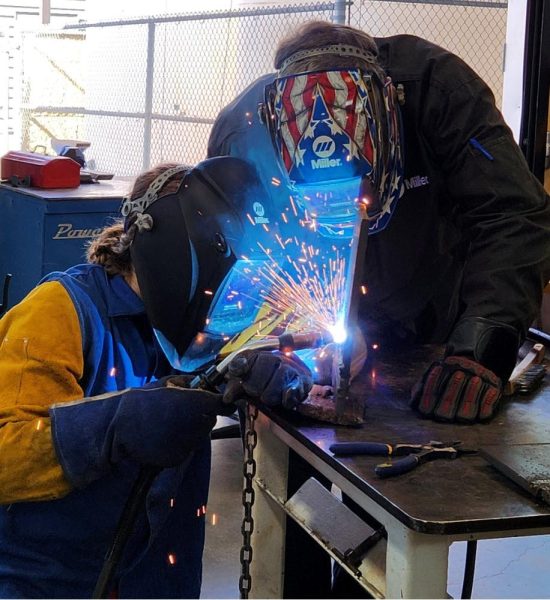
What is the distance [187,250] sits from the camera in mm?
1719

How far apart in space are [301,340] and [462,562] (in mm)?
1825

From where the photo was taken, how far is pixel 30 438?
161 cm

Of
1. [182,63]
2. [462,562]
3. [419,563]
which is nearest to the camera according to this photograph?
[419,563]

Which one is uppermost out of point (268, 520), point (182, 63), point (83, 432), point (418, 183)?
point (182, 63)

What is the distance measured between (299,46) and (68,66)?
288 inches

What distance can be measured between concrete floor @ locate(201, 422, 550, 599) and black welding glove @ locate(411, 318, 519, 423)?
147cm

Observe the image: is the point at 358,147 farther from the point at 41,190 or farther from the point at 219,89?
the point at 219,89

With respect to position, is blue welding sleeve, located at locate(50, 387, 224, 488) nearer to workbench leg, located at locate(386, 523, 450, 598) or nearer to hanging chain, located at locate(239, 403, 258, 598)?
hanging chain, located at locate(239, 403, 258, 598)

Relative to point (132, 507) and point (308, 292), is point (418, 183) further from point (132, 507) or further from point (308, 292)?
point (132, 507)

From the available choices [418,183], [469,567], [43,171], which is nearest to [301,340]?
[418,183]

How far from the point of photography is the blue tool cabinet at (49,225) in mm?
4406

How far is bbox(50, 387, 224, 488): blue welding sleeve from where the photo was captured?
1568 millimetres

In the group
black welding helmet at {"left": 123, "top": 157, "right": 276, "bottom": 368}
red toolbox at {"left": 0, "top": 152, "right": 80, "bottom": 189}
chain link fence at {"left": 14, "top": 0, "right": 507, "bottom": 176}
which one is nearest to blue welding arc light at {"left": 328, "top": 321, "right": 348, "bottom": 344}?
black welding helmet at {"left": 123, "top": 157, "right": 276, "bottom": 368}

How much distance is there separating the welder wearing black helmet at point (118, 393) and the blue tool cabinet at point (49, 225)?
2.52 m
